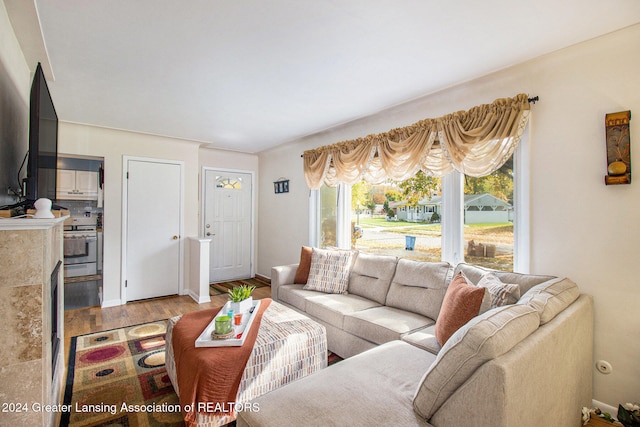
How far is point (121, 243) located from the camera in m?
4.20

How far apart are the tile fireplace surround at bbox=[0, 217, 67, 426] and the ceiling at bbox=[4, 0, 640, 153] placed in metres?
1.29

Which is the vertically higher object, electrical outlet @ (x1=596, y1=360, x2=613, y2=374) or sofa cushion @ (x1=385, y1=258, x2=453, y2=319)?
sofa cushion @ (x1=385, y1=258, x2=453, y2=319)

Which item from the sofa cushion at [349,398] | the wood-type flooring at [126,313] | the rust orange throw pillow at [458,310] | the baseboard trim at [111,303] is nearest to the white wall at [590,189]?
the rust orange throw pillow at [458,310]

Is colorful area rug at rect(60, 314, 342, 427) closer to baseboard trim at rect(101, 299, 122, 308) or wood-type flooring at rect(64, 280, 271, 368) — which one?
wood-type flooring at rect(64, 280, 271, 368)

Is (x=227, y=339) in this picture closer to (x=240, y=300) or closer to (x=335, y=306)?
(x=240, y=300)

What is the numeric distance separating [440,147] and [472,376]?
219 cm

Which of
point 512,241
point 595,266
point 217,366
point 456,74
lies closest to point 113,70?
point 217,366

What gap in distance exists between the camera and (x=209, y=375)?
1689 millimetres

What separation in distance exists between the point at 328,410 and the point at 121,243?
402cm

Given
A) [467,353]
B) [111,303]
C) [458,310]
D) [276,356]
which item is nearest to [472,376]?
[467,353]

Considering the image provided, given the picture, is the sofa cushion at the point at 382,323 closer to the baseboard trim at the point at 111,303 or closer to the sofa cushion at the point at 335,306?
the sofa cushion at the point at 335,306

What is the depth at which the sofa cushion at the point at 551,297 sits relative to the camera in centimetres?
155

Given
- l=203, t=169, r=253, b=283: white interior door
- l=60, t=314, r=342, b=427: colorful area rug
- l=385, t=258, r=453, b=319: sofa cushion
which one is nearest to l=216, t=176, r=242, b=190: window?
l=203, t=169, r=253, b=283: white interior door

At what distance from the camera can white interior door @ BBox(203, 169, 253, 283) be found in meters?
5.43
